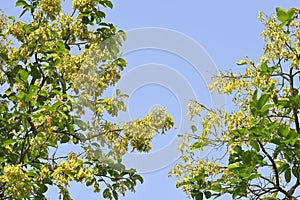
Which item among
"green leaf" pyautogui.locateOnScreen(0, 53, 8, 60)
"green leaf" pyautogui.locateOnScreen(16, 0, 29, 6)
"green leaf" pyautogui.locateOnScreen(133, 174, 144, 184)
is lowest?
"green leaf" pyautogui.locateOnScreen(133, 174, 144, 184)

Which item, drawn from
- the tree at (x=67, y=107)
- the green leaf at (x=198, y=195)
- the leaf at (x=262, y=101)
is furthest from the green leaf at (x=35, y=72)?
the leaf at (x=262, y=101)

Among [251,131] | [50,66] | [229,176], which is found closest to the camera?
[251,131]

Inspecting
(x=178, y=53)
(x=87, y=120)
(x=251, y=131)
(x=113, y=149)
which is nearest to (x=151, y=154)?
(x=113, y=149)

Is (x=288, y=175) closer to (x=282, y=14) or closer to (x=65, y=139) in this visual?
(x=282, y=14)

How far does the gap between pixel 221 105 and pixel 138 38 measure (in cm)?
141

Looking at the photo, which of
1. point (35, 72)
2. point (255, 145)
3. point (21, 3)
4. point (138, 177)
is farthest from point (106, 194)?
point (21, 3)

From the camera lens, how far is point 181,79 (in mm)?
5730

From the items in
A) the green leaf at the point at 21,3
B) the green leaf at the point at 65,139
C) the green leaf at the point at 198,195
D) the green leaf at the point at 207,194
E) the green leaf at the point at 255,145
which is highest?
the green leaf at the point at 21,3

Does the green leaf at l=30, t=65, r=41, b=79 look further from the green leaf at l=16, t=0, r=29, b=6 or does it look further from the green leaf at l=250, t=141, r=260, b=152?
the green leaf at l=250, t=141, r=260, b=152

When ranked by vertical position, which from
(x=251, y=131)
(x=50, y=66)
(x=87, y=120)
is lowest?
(x=251, y=131)

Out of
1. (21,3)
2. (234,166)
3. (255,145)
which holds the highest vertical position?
(21,3)

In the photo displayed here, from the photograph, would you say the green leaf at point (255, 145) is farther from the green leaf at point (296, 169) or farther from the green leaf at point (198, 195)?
the green leaf at point (198, 195)

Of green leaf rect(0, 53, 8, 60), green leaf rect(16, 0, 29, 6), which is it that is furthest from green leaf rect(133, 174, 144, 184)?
green leaf rect(16, 0, 29, 6)

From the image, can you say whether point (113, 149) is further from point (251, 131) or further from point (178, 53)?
point (251, 131)
